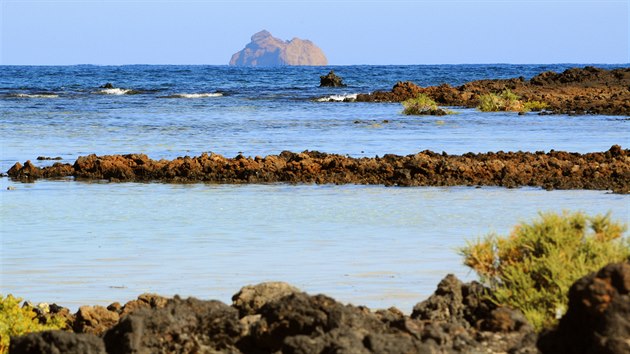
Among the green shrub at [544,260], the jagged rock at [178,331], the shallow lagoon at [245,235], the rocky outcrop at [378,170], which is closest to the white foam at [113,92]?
the rocky outcrop at [378,170]

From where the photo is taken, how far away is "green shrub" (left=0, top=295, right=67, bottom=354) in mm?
7852

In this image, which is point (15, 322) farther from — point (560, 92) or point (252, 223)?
point (560, 92)

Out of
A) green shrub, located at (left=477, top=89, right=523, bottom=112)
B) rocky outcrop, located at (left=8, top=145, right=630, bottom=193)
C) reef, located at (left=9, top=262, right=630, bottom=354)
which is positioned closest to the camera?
reef, located at (left=9, top=262, right=630, bottom=354)

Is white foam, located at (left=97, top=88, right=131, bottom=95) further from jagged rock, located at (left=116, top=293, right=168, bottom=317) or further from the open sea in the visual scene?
jagged rock, located at (left=116, top=293, right=168, bottom=317)

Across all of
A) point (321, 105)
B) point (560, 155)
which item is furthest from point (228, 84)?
point (560, 155)

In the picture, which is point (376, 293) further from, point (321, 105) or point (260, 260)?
point (321, 105)

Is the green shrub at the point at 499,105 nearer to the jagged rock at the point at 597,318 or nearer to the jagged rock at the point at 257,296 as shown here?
the jagged rock at the point at 257,296

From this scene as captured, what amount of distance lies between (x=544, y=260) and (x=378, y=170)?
13024 mm

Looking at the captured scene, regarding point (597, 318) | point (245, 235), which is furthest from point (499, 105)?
point (597, 318)

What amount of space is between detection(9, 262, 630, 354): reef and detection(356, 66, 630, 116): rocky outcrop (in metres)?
35.8

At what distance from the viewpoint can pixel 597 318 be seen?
19.8ft

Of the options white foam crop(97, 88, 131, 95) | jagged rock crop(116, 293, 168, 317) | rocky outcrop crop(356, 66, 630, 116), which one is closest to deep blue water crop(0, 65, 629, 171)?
rocky outcrop crop(356, 66, 630, 116)

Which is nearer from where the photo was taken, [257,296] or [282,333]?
[282,333]

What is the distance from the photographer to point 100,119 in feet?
135
